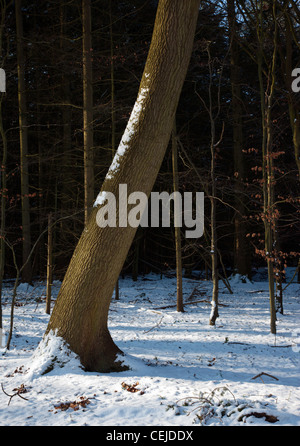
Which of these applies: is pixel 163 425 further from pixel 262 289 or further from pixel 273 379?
pixel 262 289

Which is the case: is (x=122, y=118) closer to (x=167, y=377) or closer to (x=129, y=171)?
(x=129, y=171)

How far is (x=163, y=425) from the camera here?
11.2ft

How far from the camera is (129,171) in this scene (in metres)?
4.68

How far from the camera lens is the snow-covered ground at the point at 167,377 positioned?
357cm

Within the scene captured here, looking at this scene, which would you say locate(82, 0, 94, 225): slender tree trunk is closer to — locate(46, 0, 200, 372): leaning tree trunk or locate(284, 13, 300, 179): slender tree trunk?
locate(46, 0, 200, 372): leaning tree trunk

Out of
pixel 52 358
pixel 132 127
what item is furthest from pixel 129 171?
pixel 52 358

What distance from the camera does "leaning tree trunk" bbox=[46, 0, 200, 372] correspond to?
180 inches

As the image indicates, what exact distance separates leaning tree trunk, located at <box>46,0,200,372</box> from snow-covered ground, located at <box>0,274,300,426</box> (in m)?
0.36

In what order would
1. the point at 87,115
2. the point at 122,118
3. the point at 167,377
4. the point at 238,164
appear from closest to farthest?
the point at 167,377 → the point at 87,115 → the point at 122,118 → the point at 238,164

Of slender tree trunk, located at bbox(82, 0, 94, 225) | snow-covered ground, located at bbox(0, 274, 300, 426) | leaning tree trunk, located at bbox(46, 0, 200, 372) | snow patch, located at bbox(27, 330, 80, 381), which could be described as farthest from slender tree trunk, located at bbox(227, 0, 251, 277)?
snow patch, located at bbox(27, 330, 80, 381)

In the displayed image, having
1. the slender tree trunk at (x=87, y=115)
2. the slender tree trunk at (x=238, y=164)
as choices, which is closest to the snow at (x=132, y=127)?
the slender tree trunk at (x=87, y=115)

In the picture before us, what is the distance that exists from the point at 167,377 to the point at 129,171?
278cm

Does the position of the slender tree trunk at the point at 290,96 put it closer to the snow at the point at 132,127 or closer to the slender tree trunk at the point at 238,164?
the slender tree trunk at the point at 238,164

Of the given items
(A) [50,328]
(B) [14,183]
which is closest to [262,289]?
(A) [50,328]
